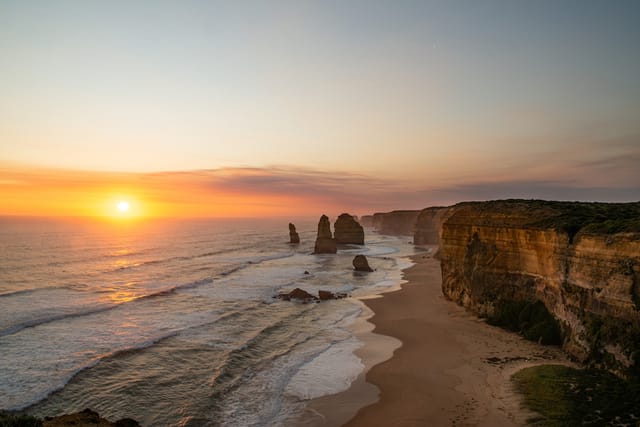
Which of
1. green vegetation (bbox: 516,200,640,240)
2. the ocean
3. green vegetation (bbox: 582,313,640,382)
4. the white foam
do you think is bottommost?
the ocean

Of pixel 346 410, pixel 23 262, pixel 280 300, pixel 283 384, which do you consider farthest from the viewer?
pixel 23 262

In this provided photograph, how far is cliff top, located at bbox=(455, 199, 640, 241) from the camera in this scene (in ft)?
62.2

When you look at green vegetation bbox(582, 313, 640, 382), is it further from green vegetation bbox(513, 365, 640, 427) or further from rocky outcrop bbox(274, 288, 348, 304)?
rocky outcrop bbox(274, 288, 348, 304)

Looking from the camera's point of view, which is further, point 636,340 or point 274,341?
point 274,341

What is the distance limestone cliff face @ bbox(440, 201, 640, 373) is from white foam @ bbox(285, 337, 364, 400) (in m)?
11.4

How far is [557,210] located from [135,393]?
1049 inches

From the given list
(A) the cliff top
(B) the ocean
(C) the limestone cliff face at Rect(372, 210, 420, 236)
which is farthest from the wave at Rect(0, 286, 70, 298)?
(C) the limestone cliff face at Rect(372, 210, 420, 236)

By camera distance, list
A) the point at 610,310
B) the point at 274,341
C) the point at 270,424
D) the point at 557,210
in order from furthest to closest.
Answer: the point at 274,341 < the point at 557,210 < the point at 610,310 < the point at 270,424

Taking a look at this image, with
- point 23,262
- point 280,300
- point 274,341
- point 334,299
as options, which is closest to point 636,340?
point 274,341

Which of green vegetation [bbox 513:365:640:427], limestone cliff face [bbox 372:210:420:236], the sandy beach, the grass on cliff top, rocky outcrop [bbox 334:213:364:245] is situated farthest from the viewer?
limestone cliff face [bbox 372:210:420:236]

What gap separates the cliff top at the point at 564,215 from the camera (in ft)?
62.2

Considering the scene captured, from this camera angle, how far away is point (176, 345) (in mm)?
25062

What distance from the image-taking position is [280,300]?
38.8m

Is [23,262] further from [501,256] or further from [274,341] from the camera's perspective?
[501,256]
